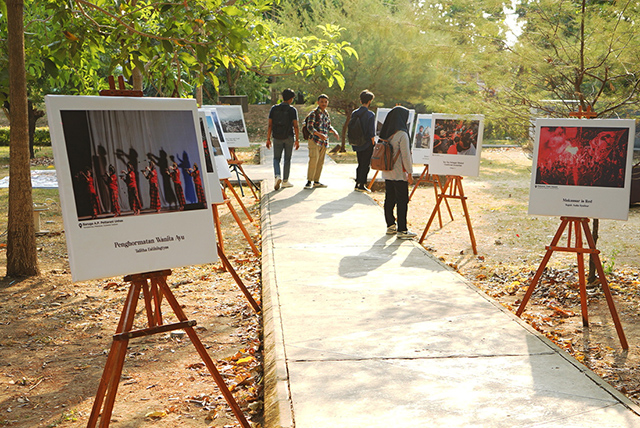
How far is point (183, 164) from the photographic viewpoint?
3.73 m

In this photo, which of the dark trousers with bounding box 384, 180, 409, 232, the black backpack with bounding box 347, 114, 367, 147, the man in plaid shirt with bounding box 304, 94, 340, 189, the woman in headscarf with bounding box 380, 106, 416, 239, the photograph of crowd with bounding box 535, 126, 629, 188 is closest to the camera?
the photograph of crowd with bounding box 535, 126, 629, 188

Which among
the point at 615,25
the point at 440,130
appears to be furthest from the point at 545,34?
the point at 440,130

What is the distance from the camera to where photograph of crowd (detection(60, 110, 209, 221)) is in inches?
133

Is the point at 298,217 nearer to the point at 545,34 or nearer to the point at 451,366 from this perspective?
the point at 545,34

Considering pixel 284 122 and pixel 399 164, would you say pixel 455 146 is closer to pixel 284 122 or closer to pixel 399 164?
pixel 399 164

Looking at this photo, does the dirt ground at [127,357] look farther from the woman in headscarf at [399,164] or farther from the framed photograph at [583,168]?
the framed photograph at [583,168]

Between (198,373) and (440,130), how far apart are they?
5597 millimetres

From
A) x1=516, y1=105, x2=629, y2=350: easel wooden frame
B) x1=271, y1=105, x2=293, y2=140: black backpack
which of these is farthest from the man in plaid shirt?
x1=516, y1=105, x2=629, y2=350: easel wooden frame

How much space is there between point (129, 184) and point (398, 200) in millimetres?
5770

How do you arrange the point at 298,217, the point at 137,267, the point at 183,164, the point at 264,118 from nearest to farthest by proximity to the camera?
the point at 137,267 → the point at 183,164 → the point at 298,217 → the point at 264,118

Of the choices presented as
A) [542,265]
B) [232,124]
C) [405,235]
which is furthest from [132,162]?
[232,124]

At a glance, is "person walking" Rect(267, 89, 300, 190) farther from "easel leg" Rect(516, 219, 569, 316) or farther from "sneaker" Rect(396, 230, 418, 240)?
"easel leg" Rect(516, 219, 569, 316)

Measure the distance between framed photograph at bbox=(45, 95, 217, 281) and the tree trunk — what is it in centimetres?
391

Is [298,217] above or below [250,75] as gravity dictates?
below
